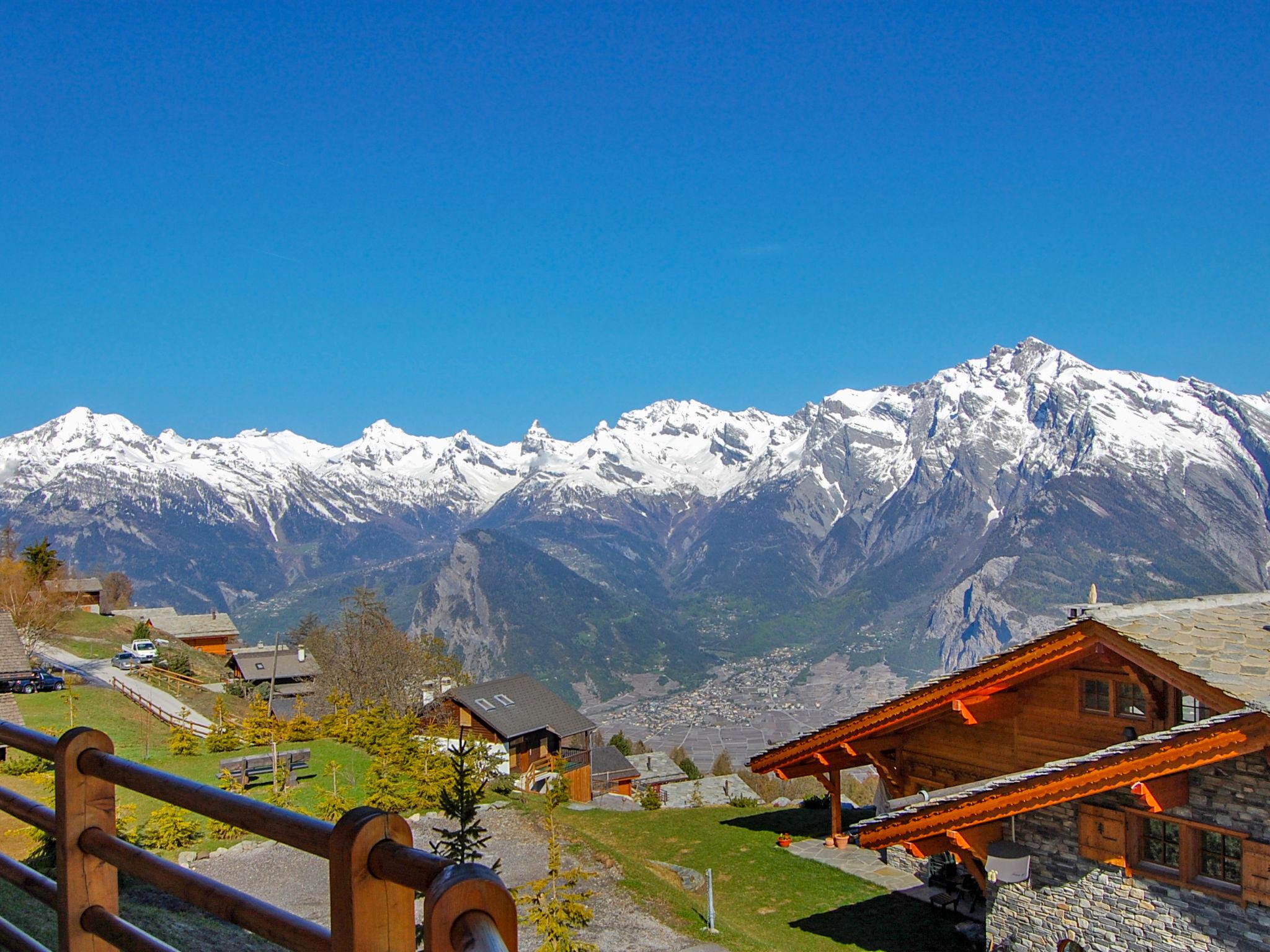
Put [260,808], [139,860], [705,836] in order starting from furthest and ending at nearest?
[705,836]
[139,860]
[260,808]

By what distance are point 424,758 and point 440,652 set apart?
1463 inches

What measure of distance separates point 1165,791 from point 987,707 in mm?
4788

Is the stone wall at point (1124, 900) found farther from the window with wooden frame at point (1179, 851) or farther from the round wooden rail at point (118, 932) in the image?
the round wooden rail at point (118, 932)

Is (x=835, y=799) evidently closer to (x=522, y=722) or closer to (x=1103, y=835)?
(x=1103, y=835)

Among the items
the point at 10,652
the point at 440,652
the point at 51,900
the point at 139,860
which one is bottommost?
the point at 440,652

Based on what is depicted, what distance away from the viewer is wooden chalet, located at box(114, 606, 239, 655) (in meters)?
86.1

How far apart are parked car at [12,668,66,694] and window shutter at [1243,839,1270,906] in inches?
1723

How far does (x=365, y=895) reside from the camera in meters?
2.08

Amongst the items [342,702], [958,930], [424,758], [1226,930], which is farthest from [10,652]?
[1226,930]

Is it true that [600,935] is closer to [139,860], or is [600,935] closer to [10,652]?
[139,860]

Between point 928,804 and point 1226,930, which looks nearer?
point 1226,930

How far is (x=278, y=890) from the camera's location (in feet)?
59.1

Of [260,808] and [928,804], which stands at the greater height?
[260,808]

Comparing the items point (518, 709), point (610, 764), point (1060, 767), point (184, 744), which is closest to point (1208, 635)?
point (1060, 767)
